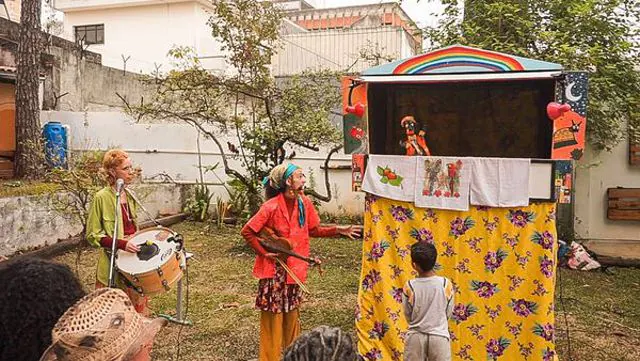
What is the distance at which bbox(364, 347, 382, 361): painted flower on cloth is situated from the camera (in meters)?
4.46

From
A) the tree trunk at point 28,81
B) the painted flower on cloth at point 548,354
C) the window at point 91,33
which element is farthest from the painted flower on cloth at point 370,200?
the window at point 91,33

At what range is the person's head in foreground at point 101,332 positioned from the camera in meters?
1.59

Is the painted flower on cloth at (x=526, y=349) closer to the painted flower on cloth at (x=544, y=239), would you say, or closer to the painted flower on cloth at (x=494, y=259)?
the painted flower on cloth at (x=494, y=259)

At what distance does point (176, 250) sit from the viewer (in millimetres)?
4328

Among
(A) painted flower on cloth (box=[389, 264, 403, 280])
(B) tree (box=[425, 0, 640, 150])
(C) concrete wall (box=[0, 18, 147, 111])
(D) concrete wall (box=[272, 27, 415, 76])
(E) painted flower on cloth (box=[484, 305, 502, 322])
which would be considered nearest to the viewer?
(E) painted flower on cloth (box=[484, 305, 502, 322])

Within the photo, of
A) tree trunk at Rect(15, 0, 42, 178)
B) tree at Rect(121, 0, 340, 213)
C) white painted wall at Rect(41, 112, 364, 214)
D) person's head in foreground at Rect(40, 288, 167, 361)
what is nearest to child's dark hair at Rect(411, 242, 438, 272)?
person's head in foreground at Rect(40, 288, 167, 361)

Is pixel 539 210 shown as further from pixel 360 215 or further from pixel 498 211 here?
pixel 360 215

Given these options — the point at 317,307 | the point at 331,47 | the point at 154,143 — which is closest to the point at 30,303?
the point at 317,307

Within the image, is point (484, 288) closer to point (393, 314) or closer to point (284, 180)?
point (393, 314)

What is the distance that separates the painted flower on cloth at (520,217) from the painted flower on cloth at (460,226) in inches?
10.8

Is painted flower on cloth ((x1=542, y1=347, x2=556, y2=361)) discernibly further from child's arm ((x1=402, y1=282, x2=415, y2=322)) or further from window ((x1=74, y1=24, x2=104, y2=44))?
window ((x1=74, y1=24, x2=104, y2=44))

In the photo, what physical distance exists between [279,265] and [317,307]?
6.27ft

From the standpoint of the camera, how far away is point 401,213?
14.9ft

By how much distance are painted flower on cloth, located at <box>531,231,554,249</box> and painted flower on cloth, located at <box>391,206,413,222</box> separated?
916mm
